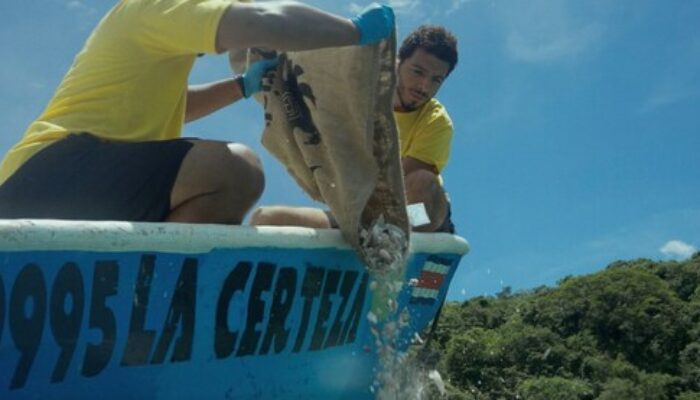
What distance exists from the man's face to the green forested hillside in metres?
34.3

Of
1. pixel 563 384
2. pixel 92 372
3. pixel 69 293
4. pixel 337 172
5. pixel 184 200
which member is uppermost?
pixel 337 172

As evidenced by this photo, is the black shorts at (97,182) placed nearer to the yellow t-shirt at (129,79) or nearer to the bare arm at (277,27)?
the yellow t-shirt at (129,79)

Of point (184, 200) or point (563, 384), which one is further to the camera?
point (563, 384)

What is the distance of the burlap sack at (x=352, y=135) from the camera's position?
7.14 feet

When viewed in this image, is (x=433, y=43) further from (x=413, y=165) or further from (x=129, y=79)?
(x=129, y=79)

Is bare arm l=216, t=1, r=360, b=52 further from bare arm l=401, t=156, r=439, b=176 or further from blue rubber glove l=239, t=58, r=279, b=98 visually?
bare arm l=401, t=156, r=439, b=176

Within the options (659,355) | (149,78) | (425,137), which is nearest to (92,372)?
(149,78)

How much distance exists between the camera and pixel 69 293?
1477 millimetres

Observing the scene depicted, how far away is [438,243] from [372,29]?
27.1 inches

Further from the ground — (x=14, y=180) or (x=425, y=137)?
(x=425, y=137)

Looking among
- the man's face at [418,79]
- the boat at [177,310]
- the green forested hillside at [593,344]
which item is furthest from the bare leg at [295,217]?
the green forested hillside at [593,344]

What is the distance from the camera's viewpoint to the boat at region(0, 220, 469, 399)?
144 cm

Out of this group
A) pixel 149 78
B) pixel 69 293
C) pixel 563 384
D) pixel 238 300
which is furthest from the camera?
pixel 563 384

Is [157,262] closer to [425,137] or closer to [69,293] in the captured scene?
[69,293]
